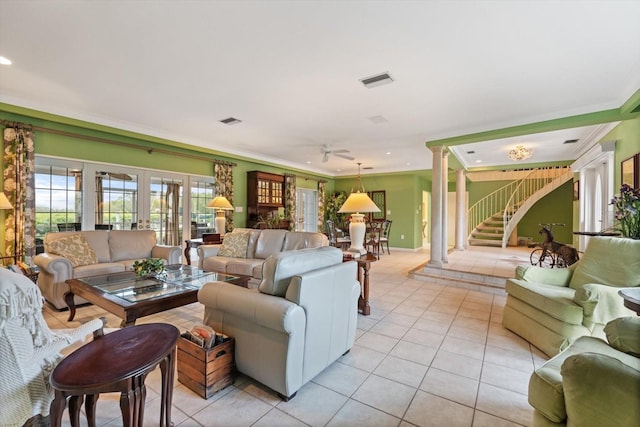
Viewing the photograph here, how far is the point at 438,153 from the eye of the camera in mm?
5340

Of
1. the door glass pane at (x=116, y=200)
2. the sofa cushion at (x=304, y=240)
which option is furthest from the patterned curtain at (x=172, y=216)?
the sofa cushion at (x=304, y=240)

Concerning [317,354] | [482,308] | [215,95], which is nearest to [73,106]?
[215,95]

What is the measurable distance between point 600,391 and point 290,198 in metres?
7.53

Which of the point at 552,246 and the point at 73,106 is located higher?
the point at 73,106

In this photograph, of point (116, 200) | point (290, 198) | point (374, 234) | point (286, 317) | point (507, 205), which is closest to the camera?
point (286, 317)

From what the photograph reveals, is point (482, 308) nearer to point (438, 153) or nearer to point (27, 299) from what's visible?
point (438, 153)

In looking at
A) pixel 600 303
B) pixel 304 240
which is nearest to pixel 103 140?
pixel 304 240

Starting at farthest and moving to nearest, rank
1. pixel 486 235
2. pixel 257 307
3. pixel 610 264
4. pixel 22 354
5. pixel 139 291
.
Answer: pixel 486 235 < pixel 139 291 < pixel 610 264 < pixel 257 307 < pixel 22 354

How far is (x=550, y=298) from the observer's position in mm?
2514

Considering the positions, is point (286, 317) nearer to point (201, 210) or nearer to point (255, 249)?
point (255, 249)

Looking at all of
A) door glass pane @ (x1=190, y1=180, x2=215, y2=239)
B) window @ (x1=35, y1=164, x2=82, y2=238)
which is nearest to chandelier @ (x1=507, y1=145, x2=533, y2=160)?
door glass pane @ (x1=190, y1=180, x2=215, y2=239)

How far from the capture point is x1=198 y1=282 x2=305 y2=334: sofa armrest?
1716 mm

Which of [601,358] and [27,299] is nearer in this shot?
[601,358]

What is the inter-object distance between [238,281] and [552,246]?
5600mm
